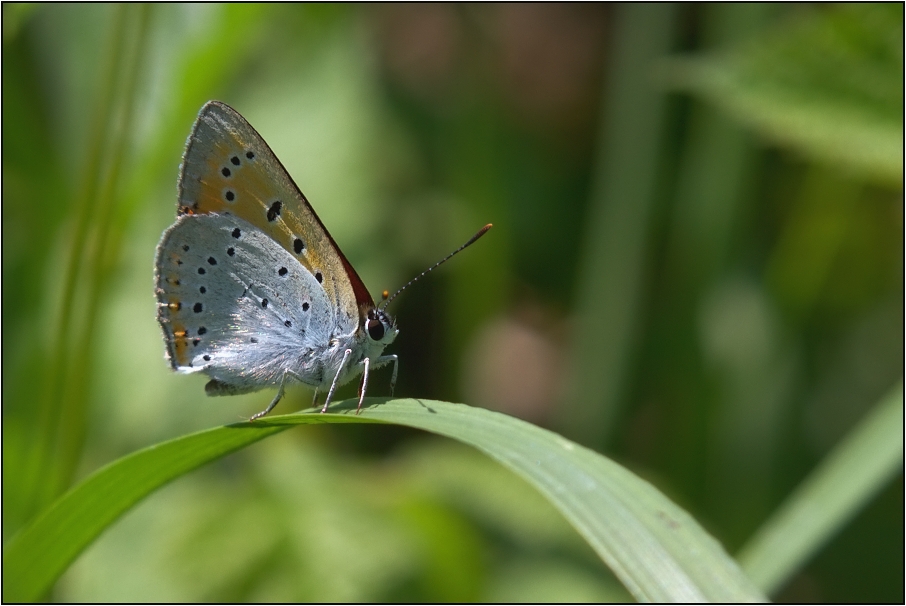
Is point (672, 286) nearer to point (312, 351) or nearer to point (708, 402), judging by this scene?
point (708, 402)

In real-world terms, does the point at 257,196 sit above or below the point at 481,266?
above

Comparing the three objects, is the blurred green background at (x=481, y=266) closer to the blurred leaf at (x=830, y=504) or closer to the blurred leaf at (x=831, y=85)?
the blurred leaf at (x=831, y=85)

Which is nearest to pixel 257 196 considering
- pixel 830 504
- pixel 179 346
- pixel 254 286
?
pixel 254 286

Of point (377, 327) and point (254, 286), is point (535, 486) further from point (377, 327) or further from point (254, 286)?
point (254, 286)

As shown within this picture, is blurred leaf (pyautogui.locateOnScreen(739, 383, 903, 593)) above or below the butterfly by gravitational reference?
below

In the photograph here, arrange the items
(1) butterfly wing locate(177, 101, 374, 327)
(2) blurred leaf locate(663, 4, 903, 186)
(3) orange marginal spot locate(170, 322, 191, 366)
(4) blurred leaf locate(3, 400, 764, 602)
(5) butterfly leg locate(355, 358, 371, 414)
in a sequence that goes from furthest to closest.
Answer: (2) blurred leaf locate(663, 4, 903, 186) < (3) orange marginal spot locate(170, 322, 191, 366) < (1) butterfly wing locate(177, 101, 374, 327) < (5) butterfly leg locate(355, 358, 371, 414) < (4) blurred leaf locate(3, 400, 764, 602)

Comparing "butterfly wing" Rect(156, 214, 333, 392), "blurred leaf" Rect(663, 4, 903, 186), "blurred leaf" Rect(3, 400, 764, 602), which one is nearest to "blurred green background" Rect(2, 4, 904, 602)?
"blurred leaf" Rect(663, 4, 903, 186)

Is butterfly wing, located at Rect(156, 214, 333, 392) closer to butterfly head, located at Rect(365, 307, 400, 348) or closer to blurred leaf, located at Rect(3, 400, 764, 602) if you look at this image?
butterfly head, located at Rect(365, 307, 400, 348)
